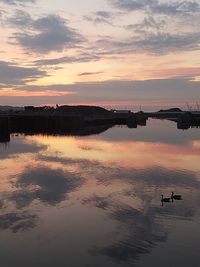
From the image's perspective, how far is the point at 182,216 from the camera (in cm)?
1972

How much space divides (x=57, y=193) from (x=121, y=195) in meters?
3.76

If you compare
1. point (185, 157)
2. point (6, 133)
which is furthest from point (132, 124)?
point (185, 157)

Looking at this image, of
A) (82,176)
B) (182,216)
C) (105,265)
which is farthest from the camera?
(82,176)

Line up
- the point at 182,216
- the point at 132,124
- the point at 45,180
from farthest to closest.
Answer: the point at 132,124 → the point at 45,180 → the point at 182,216

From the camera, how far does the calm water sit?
49.8ft

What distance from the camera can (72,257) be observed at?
15023mm

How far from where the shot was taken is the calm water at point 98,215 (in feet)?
49.8

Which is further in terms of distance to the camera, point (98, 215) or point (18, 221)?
point (98, 215)

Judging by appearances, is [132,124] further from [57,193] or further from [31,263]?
[31,263]

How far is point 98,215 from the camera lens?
2005 centimetres

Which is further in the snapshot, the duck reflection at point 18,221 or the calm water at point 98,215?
the duck reflection at point 18,221

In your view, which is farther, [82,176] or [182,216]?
[82,176]

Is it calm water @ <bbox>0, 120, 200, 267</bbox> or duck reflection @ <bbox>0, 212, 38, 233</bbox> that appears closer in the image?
calm water @ <bbox>0, 120, 200, 267</bbox>

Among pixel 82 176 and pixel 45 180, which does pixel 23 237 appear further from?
pixel 82 176
